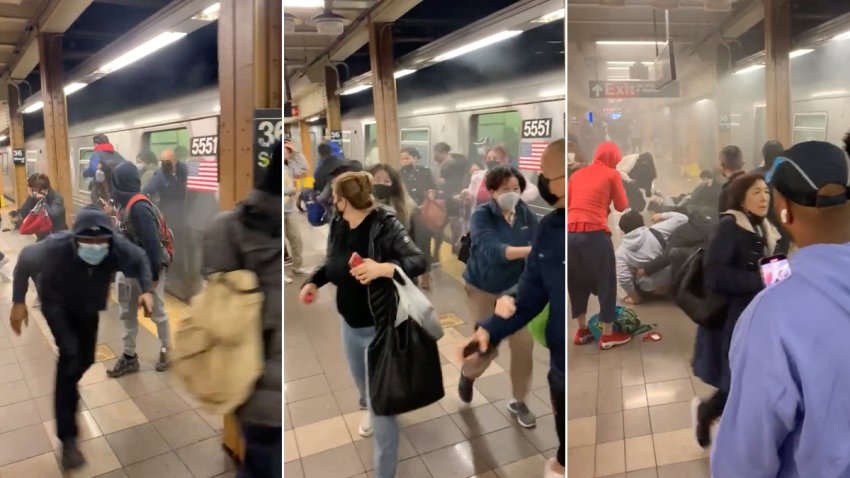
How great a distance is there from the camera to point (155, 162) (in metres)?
1.66

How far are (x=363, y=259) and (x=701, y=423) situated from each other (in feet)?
4.08

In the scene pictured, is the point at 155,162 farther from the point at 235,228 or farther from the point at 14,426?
the point at 14,426

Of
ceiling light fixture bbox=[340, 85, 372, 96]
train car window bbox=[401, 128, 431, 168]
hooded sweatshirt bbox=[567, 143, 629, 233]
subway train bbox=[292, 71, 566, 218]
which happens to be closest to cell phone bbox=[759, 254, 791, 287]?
hooded sweatshirt bbox=[567, 143, 629, 233]

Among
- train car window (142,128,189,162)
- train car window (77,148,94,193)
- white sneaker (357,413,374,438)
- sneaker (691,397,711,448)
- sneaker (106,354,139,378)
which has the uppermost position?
train car window (142,128,189,162)

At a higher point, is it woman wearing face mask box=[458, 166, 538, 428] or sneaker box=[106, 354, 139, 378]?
woman wearing face mask box=[458, 166, 538, 428]

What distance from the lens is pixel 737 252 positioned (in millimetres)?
1802

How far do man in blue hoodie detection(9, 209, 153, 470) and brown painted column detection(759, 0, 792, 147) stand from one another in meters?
1.99

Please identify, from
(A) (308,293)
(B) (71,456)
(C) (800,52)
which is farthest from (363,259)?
(C) (800,52)

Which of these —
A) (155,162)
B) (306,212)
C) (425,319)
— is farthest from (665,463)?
(155,162)

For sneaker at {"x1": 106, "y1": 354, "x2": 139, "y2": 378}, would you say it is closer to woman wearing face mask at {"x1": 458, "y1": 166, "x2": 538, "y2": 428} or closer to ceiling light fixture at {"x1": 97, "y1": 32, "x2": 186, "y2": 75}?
ceiling light fixture at {"x1": 97, "y1": 32, "x2": 186, "y2": 75}

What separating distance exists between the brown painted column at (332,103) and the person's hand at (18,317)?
A: 3.44 feet

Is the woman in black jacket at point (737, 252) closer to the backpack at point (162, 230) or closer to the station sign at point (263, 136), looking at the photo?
the station sign at point (263, 136)

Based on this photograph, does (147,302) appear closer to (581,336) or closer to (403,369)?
(403,369)

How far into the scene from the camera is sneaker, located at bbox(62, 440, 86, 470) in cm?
173
